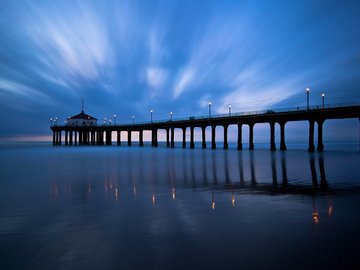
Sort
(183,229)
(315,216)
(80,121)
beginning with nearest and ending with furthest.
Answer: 1. (183,229)
2. (315,216)
3. (80,121)

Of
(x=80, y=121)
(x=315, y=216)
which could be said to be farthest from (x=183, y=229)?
(x=80, y=121)

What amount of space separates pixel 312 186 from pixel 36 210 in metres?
13.1

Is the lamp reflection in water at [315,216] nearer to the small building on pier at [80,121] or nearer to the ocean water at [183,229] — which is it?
the ocean water at [183,229]

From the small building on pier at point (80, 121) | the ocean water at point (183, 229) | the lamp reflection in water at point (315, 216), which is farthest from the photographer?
the small building on pier at point (80, 121)

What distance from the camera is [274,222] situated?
827cm

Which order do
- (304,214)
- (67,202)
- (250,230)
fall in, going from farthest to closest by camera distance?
(67,202) < (304,214) < (250,230)


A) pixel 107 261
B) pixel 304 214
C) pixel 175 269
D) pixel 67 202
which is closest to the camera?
pixel 175 269

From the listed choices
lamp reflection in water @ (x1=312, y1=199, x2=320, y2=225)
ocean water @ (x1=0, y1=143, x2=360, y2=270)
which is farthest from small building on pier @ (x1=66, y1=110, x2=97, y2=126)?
lamp reflection in water @ (x1=312, y1=199, x2=320, y2=225)

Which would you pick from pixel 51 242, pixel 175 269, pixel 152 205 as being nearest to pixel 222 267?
pixel 175 269

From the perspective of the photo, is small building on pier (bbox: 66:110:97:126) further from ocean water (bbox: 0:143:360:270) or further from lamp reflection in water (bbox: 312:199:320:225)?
lamp reflection in water (bbox: 312:199:320:225)

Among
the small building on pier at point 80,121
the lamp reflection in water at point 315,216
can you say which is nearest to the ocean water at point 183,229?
the lamp reflection in water at point 315,216

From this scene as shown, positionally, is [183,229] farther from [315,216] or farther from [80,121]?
[80,121]

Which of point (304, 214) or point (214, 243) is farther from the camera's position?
point (304, 214)

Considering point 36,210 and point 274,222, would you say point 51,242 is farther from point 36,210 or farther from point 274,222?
point 274,222
